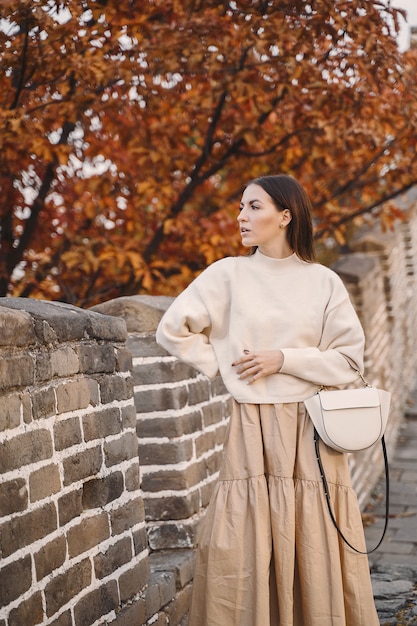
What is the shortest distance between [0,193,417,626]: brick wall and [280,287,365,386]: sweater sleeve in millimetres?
662

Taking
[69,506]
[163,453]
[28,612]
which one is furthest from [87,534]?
[163,453]

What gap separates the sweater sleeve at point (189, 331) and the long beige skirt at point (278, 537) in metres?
0.20

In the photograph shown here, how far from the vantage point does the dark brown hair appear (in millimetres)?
3145

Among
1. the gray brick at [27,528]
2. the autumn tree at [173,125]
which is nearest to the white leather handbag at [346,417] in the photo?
the gray brick at [27,528]

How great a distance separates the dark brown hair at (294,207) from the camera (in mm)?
3145

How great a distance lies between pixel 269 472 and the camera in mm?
3094

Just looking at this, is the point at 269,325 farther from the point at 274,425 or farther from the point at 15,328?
the point at 15,328

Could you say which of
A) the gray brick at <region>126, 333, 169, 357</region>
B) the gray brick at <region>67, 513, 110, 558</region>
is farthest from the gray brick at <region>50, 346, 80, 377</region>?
the gray brick at <region>126, 333, 169, 357</region>

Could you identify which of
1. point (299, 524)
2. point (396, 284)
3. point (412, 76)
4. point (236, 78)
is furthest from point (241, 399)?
point (396, 284)

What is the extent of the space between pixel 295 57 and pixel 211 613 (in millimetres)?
2929

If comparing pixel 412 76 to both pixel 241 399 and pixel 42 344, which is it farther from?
pixel 42 344

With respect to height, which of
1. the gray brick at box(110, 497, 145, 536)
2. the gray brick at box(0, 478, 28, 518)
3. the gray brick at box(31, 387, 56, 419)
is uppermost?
the gray brick at box(31, 387, 56, 419)

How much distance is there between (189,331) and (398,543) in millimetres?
2912

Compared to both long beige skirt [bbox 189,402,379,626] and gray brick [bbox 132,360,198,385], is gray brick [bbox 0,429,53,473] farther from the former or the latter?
gray brick [bbox 132,360,198,385]
